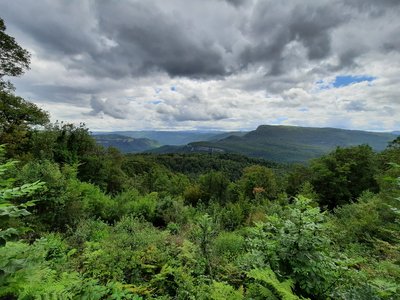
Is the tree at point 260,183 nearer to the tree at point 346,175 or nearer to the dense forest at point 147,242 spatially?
the tree at point 346,175

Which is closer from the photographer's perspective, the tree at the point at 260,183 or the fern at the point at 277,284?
the fern at the point at 277,284

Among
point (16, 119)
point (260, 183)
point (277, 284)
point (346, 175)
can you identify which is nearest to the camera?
point (277, 284)

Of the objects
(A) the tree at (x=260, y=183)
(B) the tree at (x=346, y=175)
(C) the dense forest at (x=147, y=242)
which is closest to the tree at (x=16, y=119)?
(C) the dense forest at (x=147, y=242)

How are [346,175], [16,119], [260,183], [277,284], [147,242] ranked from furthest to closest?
[260,183], [346,175], [16,119], [147,242], [277,284]

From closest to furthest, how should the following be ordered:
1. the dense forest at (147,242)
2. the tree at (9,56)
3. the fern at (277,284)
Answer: the dense forest at (147,242) → the fern at (277,284) → the tree at (9,56)

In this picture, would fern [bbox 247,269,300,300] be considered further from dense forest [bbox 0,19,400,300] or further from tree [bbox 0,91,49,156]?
tree [bbox 0,91,49,156]

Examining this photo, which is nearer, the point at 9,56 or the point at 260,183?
the point at 9,56

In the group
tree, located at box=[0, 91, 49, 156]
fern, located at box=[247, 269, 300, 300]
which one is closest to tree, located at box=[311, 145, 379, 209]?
fern, located at box=[247, 269, 300, 300]

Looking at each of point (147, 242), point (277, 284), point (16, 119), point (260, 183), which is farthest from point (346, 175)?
point (16, 119)

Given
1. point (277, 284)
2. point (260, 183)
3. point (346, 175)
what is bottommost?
point (260, 183)

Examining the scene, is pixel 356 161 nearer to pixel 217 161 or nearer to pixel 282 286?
pixel 282 286

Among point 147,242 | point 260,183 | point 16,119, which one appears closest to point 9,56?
point 16,119

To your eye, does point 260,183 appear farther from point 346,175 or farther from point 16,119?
point 16,119

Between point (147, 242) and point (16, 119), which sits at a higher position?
point (16, 119)
